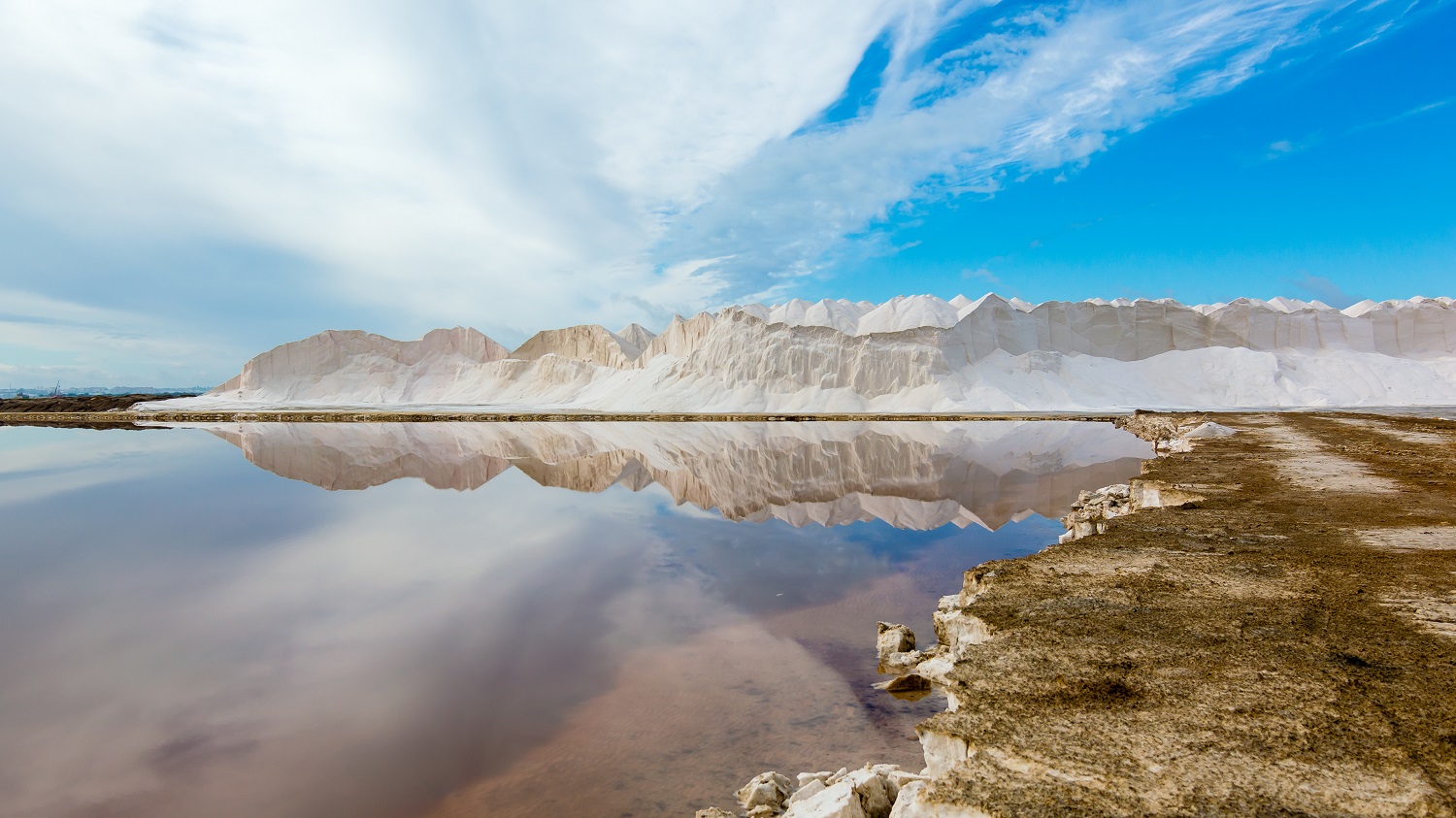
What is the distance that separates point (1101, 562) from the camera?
540 centimetres

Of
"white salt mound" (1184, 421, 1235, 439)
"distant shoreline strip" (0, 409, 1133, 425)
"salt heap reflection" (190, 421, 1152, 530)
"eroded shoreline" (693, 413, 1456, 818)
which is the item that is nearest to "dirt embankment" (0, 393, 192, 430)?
"distant shoreline strip" (0, 409, 1133, 425)

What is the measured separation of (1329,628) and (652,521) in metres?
9.16

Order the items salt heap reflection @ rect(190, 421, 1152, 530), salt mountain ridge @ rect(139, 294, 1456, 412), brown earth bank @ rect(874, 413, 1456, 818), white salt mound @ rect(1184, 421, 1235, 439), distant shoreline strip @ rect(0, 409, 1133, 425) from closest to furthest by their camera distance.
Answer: brown earth bank @ rect(874, 413, 1456, 818), salt heap reflection @ rect(190, 421, 1152, 530), white salt mound @ rect(1184, 421, 1235, 439), distant shoreline strip @ rect(0, 409, 1133, 425), salt mountain ridge @ rect(139, 294, 1456, 412)

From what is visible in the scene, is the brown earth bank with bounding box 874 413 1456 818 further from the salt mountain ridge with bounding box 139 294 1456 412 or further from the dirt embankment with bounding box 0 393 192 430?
the dirt embankment with bounding box 0 393 192 430

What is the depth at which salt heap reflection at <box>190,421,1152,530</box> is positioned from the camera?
12.7 meters

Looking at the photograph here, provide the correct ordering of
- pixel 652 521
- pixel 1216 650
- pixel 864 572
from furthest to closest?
pixel 652 521, pixel 864 572, pixel 1216 650

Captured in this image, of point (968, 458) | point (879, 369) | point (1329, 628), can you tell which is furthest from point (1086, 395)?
point (1329, 628)

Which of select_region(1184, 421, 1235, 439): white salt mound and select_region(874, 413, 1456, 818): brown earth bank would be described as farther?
select_region(1184, 421, 1235, 439): white salt mound


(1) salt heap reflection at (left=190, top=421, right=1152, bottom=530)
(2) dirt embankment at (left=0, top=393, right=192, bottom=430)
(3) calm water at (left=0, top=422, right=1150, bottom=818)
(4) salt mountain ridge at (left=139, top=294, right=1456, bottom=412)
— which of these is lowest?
(3) calm water at (left=0, top=422, right=1150, bottom=818)

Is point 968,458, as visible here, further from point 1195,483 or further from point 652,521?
point 652,521

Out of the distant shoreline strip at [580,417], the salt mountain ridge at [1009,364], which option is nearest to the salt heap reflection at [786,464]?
the distant shoreline strip at [580,417]

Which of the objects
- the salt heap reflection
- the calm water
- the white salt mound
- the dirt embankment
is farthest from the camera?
the dirt embankment

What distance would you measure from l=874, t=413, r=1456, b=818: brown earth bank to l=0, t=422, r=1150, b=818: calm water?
1.25 meters

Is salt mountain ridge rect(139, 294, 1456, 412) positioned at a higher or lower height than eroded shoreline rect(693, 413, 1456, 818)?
higher
